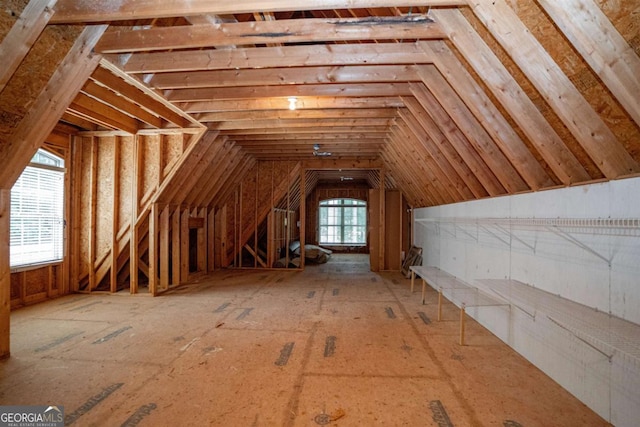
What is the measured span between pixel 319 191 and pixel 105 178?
314 inches

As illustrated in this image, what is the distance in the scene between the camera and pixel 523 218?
2.97 meters

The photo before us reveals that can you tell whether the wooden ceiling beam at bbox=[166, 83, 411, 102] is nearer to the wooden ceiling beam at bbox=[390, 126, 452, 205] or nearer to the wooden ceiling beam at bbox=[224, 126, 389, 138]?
the wooden ceiling beam at bbox=[390, 126, 452, 205]

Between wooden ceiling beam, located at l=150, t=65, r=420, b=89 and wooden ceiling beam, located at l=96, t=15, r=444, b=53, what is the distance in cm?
68

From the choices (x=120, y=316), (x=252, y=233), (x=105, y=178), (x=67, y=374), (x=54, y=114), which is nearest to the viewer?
(x=67, y=374)

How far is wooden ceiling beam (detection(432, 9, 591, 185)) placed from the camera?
2.21 meters

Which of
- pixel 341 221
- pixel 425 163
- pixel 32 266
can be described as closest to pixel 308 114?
pixel 425 163

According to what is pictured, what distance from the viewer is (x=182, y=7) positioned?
210 cm

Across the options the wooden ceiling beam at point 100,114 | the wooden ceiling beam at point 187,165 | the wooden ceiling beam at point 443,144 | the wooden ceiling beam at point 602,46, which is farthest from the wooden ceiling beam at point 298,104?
the wooden ceiling beam at point 602,46

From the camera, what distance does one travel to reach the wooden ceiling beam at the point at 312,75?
309cm

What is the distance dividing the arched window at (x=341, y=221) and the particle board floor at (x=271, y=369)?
7851mm

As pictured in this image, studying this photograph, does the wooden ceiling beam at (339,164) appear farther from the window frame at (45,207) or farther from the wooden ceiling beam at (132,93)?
the window frame at (45,207)

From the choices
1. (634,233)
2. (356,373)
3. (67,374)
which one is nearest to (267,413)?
(356,373)

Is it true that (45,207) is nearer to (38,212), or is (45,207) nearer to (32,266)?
(38,212)

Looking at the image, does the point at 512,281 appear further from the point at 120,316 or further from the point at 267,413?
the point at 120,316
